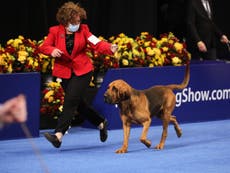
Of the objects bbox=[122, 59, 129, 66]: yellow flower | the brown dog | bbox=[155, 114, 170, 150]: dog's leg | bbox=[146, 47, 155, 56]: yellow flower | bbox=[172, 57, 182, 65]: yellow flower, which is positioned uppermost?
bbox=[146, 47, 155, 56]: yellow flower

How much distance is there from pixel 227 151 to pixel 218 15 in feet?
27.1

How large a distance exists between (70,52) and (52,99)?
4.78 feet

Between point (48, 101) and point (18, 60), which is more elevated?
point (18, 60)

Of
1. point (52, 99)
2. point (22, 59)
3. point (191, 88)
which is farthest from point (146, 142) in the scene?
point (191, 88)

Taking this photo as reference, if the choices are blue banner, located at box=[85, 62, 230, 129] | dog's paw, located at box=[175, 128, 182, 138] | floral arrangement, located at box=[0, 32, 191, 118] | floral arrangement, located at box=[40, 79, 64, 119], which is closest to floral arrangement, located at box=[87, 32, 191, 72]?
floral arrangement, located at box=[0, 32, 191, 118]

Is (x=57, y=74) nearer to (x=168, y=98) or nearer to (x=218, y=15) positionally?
(x=168, y=98)

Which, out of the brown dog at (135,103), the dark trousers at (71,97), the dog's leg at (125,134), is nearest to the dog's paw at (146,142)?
the brown dog at (135,103)

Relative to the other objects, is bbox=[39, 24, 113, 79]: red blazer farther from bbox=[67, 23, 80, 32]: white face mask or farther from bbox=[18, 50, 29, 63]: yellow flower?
bbox=[18, 50, 29, 63]: yellow flower

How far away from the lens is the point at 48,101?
26.8ft

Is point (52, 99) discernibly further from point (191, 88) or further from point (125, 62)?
point (191, 88)

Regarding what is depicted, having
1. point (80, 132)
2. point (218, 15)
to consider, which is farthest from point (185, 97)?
point (218, 15)

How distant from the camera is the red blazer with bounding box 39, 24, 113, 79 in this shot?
A: 22.2 ft

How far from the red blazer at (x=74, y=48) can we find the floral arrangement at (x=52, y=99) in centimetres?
130

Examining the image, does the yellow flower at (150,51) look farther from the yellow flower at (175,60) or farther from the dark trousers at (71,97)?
the dark trousers at (71,97)
